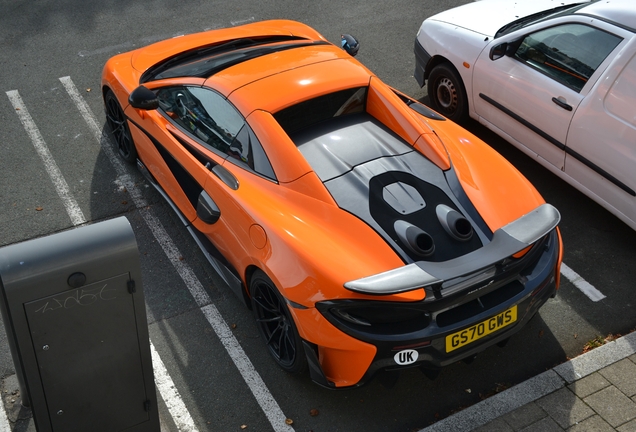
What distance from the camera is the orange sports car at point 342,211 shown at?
3.83 metres

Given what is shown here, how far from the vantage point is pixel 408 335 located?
380 centimetres

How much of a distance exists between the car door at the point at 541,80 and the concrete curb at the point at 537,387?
1844 mm

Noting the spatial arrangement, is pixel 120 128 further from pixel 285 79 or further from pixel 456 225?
pixel 456 225

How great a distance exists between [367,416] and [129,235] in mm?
1986

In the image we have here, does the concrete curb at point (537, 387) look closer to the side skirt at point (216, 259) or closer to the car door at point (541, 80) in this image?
the side skirt at point (216, 259)

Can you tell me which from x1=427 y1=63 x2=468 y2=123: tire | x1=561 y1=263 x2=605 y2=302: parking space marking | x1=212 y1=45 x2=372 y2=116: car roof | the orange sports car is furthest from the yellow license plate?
x1=427 y1=63 x2=468 y2=123: tire

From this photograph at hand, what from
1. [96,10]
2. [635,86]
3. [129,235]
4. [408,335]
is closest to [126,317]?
[129,235]

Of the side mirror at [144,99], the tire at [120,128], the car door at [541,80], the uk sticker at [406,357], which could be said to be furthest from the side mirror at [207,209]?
the car door at [541,80]

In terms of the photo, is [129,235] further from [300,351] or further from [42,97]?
[42,97]

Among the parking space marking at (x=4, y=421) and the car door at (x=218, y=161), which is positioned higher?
the car door at (x=218, y=161)

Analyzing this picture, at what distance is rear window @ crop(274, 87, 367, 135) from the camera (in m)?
4.73

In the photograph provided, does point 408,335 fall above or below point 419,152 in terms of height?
below

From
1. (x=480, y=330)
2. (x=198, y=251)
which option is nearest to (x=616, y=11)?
(x=480, y=330)

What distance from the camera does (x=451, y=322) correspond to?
388 cm
